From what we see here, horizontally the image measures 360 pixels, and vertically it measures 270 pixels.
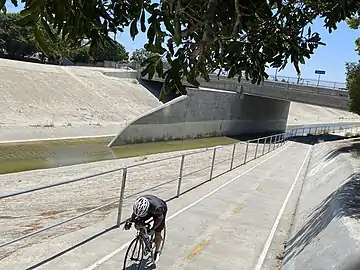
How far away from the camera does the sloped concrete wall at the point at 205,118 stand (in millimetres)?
35344

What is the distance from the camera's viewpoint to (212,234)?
8844 mm

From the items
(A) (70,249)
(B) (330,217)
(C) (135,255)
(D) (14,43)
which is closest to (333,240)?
→ (B) (330,217)

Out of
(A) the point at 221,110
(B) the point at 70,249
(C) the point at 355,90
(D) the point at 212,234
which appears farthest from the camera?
(A) the point at 221,110

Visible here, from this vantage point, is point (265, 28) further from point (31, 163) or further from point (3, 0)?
point (31, 163)

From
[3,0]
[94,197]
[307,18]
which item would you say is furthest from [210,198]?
[3,0]

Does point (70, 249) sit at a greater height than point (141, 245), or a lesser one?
lesser

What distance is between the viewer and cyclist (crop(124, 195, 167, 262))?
20.2 feet

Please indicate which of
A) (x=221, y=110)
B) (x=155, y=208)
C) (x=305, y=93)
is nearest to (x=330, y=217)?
(x=155, y=208)

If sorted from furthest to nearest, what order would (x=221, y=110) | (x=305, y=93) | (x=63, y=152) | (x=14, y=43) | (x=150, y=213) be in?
1. (x=14, y=43)
2. (x=221, y=110)
3. (x=305, y=93)
4. (x=63, y=152)
5. (x=150, y=213)

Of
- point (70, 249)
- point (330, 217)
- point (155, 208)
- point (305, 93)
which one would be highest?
point (305, 93)

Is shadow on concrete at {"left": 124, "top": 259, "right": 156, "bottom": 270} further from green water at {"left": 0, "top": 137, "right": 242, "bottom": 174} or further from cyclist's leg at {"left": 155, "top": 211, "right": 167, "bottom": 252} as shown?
green water at {"left": 0, "top": 137, "right": 242, "bottom": 174}

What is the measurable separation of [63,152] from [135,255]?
2134 cm

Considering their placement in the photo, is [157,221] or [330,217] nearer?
[157,221]

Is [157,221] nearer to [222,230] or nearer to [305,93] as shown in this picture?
[222,230]
